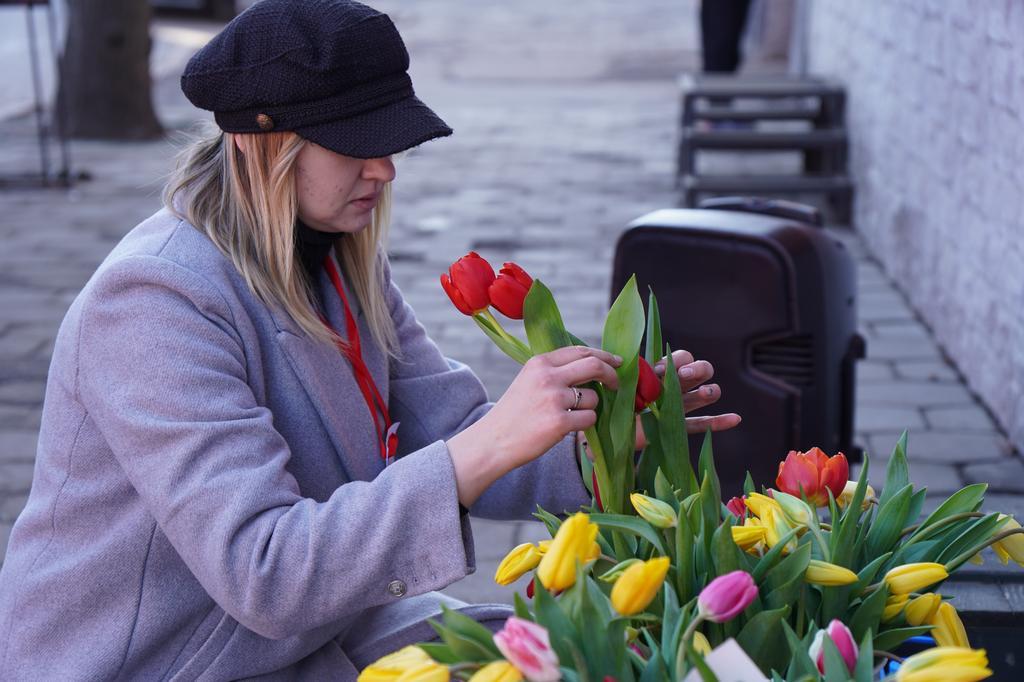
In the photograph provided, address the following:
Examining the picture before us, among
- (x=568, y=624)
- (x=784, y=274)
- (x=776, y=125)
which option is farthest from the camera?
(x=776, y=125)

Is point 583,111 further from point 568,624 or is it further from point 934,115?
point 568,624

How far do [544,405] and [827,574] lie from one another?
0.36 m

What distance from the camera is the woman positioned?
164 centimetres

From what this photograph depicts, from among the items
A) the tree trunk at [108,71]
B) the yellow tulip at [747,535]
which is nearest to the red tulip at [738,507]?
the yellow tulip at [747,535]

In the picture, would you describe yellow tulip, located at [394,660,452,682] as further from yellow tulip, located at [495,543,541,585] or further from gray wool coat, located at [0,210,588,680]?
gray wool coat, located at [0,210,588,680]

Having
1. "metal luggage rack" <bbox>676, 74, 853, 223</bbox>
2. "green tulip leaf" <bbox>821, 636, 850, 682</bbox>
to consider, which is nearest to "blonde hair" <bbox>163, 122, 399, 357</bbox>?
"green tulip leaf" <bbox>821, 636, 850, 682</bbox>

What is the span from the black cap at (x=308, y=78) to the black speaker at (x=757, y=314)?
1.43 m

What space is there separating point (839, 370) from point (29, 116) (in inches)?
373

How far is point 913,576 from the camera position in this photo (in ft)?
4.34

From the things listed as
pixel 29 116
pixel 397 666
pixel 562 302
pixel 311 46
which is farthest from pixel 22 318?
pixel 29 116

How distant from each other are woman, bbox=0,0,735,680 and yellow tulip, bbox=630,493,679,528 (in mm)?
146

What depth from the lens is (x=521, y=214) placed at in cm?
778

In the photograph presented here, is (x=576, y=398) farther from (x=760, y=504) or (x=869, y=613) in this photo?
(x=869, y=613)

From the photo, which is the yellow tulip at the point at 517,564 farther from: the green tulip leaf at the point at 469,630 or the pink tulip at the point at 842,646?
the pink tulip at the point at 842,646
